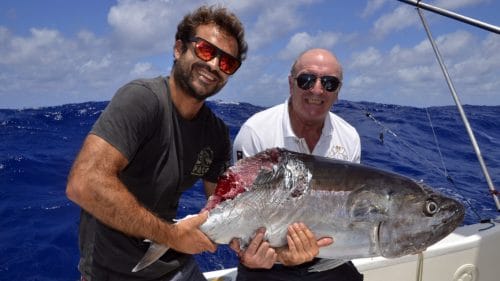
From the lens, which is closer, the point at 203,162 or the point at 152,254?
the point at 152,254

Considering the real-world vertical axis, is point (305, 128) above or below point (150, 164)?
above

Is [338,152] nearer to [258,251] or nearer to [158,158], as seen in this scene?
[258,251]

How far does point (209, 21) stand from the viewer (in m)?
2.71

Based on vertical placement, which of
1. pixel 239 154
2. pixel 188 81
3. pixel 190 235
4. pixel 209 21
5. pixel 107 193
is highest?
pixel 209 21

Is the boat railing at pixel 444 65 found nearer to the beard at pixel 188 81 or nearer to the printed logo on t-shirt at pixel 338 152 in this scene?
the printed logo on t-shirt at pixel 338 152

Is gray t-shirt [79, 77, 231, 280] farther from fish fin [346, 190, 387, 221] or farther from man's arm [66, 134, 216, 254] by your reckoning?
fish fin [346, 190, 387, 221]

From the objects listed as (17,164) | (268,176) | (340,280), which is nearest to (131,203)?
(268,176)

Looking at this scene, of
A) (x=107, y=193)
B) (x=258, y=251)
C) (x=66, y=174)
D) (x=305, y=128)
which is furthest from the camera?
(x=66, y=174)

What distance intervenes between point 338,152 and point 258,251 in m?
1.09

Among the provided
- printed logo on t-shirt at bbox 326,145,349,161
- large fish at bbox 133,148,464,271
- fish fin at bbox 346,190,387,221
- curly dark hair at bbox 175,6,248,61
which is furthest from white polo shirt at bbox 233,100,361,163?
fish fin at bbox 346,190,387,221

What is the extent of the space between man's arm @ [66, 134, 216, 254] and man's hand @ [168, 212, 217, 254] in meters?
0.05

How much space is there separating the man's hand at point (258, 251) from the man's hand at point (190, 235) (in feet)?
0.55

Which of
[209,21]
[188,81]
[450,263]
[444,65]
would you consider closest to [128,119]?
[188,81]

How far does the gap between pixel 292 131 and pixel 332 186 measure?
2.50 ft
